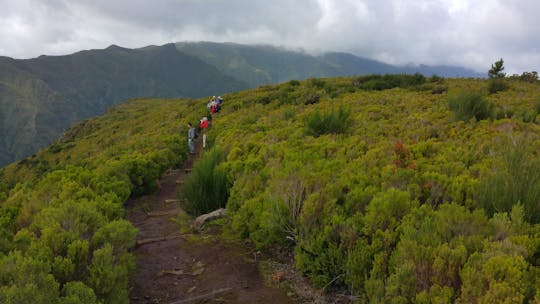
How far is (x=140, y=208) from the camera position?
26.6ft

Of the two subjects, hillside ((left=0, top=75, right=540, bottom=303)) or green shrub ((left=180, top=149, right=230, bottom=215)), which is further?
green shrub ((left=180, top=149, right=230, bottom=215))

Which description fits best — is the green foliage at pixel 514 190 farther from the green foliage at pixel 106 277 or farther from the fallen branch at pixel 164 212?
the fallen branch at pixel 164 212

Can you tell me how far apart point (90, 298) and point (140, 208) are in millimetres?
5282

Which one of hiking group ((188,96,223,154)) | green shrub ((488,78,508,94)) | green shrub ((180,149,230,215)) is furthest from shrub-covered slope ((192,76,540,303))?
green shrub ((488,78,508,94))

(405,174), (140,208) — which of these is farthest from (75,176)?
(405,174)

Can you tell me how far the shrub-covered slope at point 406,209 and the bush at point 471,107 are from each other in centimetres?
54

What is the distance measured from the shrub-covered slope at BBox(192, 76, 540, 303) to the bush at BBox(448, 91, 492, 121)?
21.1 inches

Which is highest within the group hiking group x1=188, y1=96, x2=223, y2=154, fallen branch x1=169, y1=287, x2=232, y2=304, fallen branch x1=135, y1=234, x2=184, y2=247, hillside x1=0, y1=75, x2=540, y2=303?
hiking group x1=188, y1=96, x2=223, y2=154

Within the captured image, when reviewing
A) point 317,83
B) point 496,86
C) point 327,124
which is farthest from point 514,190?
point 317,83

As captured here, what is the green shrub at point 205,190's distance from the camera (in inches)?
277

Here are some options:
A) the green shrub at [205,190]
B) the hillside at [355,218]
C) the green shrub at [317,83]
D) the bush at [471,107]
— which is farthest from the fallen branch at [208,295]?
the green shrub at [317,83]

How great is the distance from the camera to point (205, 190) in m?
7.12

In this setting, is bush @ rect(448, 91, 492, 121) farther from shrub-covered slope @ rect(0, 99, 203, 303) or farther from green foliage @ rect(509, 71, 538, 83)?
green foliage @ rect(509, 71, 538, 83)

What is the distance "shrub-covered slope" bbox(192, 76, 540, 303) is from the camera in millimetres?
2871
